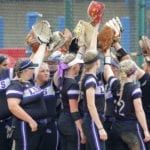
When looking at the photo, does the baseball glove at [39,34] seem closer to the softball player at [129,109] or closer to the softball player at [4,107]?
the softball player at [4,107]

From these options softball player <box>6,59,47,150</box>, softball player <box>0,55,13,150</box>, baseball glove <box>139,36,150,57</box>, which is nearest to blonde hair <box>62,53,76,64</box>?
softball player <box>6,59,47,150</box>

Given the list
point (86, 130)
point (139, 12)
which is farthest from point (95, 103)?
point (139, 12)

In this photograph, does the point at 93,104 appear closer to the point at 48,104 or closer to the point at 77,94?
the point at 77,94

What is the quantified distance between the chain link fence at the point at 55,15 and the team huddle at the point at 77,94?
0.95 metres

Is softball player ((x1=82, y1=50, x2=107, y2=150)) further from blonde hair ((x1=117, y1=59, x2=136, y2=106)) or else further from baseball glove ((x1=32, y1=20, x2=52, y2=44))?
baseball glove ((x1=32, y1=20, x2=52, y2=44))

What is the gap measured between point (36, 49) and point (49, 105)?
0.71m

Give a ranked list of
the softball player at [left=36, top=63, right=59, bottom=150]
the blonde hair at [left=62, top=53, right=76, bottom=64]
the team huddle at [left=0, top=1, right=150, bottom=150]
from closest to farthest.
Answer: the team huddle at [left=0, top=1, right=150, bottom=150]
the blonde hair at [left=62, top=53, right=76, bottom=64]
the softball player at [left=36, top=63, right=59, bottom=150]

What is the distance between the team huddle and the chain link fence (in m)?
A: 0.95

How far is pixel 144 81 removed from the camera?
23.6ft

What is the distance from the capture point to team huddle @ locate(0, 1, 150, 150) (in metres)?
6.55

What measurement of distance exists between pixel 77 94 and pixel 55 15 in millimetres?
1965

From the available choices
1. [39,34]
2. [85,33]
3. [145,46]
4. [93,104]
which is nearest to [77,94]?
[93,104]

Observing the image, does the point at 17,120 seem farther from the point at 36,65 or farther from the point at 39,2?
the point at 39,2

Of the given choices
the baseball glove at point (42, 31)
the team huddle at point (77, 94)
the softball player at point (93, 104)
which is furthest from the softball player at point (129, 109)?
the baseball glove at point (42, 31)
